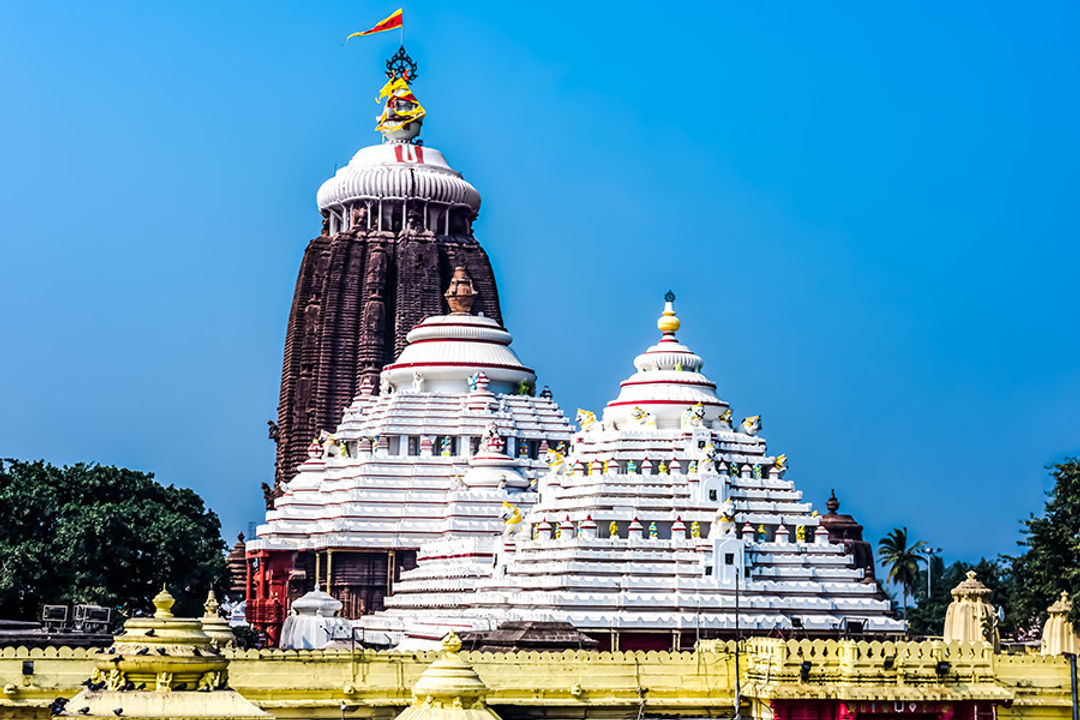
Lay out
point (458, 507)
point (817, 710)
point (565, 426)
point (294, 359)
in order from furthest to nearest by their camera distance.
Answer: point (294, 359) → point (565, 426) → point (458, 507) → point (817, 710)

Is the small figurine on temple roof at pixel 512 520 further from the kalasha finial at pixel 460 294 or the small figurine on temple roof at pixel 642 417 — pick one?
the kalasha finial at pixel 460 294

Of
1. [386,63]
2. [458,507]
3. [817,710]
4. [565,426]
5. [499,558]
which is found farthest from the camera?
A: [386,63]

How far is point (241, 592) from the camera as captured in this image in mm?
87125

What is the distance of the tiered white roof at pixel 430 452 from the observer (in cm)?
6844

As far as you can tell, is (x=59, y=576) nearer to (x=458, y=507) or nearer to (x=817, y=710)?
(x=458, y=507)

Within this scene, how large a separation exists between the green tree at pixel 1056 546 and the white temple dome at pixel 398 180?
4546 centimetres

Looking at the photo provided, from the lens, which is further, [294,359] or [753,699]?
[294,359]

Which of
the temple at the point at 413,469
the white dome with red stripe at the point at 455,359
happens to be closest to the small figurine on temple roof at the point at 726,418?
the temple at the point at 413,469

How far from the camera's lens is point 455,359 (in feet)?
247

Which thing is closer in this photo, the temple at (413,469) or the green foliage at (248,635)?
the green foliage at (248,635)

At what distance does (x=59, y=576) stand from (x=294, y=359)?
29.3m

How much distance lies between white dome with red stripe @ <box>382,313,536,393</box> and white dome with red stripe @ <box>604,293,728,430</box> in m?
15.9

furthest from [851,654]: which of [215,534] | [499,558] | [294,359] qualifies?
[294,359]

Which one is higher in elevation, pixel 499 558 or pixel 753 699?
pixel 499 558
